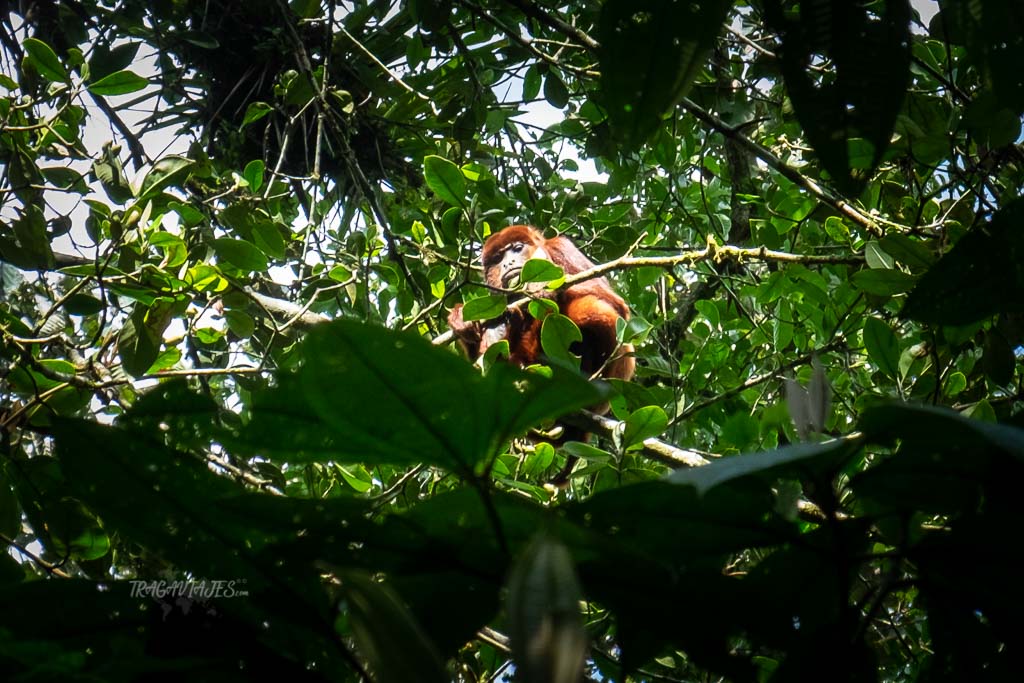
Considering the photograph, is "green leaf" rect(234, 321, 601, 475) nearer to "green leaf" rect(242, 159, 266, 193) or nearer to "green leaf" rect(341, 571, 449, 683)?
"green leaf" rect(341, 571, 449, 683)

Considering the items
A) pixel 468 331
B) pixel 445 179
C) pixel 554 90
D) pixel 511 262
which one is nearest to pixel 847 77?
pixel 445 179

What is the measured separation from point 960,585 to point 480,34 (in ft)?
8.07

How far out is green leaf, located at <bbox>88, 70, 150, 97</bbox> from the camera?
203 cm

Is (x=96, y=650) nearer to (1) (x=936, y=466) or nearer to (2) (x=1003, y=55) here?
(1) (x=936, y=466)

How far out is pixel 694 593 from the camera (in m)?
0.55

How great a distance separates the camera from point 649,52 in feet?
2.73

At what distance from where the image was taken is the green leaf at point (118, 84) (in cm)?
203

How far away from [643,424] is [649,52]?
117 centimetres

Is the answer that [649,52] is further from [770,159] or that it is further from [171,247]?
[171,247]

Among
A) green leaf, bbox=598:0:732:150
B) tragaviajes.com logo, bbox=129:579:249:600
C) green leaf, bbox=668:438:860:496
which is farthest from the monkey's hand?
green leaf, bbox=668:438:860:496

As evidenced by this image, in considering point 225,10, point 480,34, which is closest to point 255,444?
point 480,34

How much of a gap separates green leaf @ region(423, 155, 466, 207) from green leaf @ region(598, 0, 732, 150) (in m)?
1.43

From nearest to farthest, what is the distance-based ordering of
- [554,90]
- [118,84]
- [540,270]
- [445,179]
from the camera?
[118,84] < [540,270] < [445,179] < [554,90]

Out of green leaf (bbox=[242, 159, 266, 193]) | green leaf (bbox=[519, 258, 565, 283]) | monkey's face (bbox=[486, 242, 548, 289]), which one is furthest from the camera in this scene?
monkey's face (bbox=[486, 242, 548, 289])
